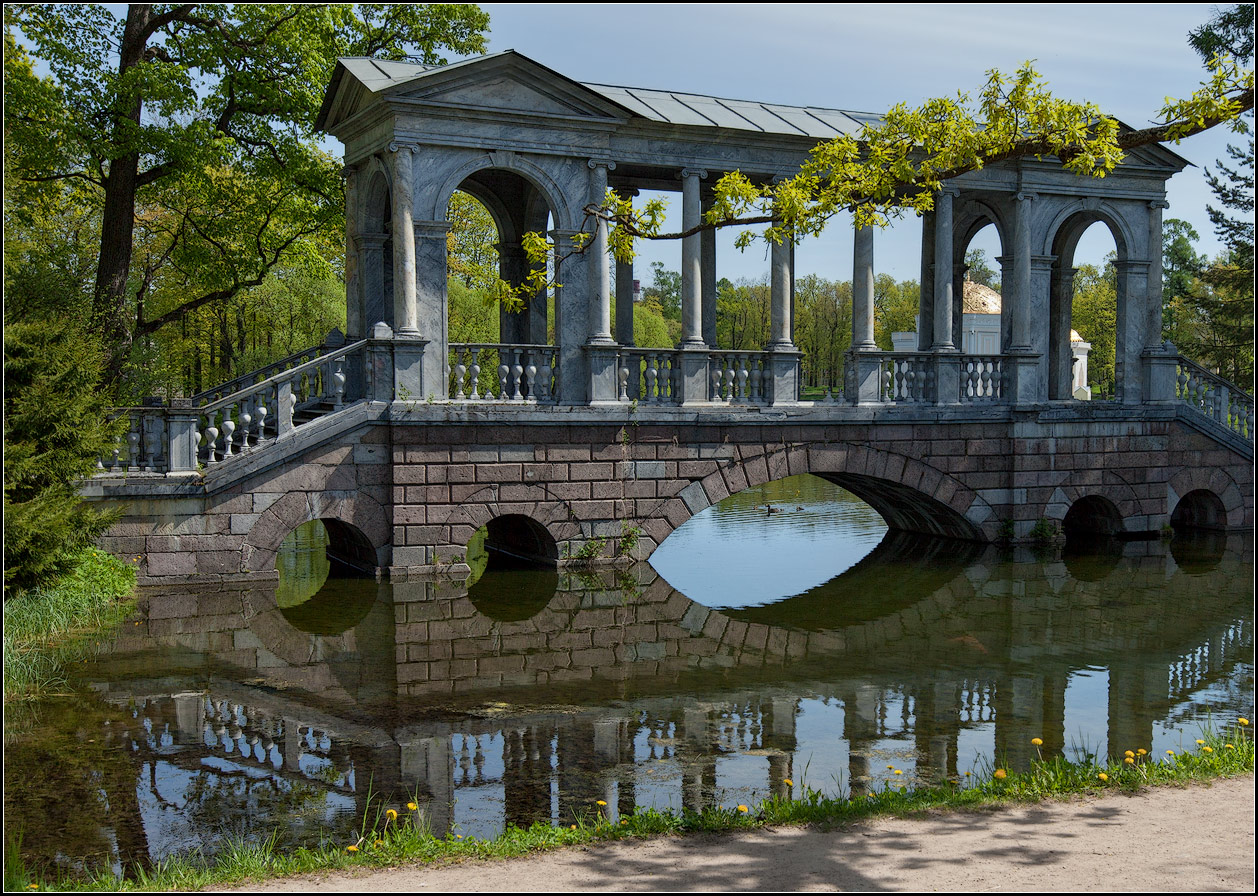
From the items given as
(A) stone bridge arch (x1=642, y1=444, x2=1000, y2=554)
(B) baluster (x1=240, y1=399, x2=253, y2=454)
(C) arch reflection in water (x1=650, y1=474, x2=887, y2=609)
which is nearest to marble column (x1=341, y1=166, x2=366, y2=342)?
(B) baluster (x1=240, y1=399, x2=253, y2=454)

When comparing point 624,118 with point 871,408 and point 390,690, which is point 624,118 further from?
point 390,690

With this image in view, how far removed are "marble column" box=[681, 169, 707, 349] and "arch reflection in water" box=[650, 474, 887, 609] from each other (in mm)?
3385

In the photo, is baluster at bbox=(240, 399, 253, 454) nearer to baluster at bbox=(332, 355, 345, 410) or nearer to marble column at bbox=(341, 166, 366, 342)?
baluster at bbox=(332, 355, 345, 410)

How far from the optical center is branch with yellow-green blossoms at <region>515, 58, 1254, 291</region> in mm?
8994

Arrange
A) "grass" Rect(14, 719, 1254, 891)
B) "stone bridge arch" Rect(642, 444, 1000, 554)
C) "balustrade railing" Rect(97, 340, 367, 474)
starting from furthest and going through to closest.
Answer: "stone bridge arch" Rect(642, 444, 1000, 554)
"balustrade railing" Rect(97, 340, 367, 474)
"grass" Rect(14, 719, 1254, 891)

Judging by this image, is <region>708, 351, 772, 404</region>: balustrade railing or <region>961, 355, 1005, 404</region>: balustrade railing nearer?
<region>708, 351, 772, 404</region>: balustrade railing

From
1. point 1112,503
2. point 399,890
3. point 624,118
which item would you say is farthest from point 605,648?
point 1112,503

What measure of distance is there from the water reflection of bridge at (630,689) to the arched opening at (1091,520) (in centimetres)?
414

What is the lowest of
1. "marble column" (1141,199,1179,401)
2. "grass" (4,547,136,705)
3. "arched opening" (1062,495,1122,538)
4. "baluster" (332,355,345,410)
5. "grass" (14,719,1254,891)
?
"grass" (14,719,1254,891)

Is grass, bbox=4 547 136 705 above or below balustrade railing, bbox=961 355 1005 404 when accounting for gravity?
below

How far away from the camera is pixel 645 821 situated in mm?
6391

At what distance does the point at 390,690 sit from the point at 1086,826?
6018 millimetres

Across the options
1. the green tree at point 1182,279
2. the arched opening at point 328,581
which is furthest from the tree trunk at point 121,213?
the green tree at point 1182,279

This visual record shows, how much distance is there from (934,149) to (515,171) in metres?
7.50
